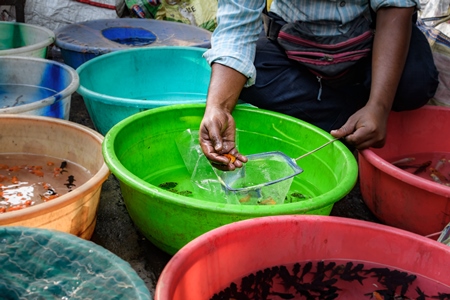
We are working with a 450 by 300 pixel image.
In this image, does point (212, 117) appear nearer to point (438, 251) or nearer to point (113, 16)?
point (438, 251)

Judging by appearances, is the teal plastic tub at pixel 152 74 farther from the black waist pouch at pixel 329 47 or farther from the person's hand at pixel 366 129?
the person's hand at pixel 366 129

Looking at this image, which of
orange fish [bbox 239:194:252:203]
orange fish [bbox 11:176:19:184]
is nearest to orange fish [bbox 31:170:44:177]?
orange fish [bbox 11:176:19:184]

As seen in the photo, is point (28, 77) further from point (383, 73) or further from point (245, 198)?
point (383, 73)

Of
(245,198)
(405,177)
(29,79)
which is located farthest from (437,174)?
(29,79)

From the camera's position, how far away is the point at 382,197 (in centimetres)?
195

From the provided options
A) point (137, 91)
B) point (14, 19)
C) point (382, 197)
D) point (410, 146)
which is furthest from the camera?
point (14, 19)

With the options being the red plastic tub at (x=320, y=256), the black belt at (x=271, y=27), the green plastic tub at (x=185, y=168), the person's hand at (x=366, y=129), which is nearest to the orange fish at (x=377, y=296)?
the red plastic tub at (x=320, y=256)

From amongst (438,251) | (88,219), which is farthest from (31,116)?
(438,251)

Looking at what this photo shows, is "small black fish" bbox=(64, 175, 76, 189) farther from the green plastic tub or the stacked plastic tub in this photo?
the stacked plastic tub

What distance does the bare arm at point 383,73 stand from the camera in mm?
1822

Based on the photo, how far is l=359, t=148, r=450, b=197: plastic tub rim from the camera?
1.67 metres

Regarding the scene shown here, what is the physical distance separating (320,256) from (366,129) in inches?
23.9

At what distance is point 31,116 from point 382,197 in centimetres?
139

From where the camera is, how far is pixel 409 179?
1732 mm
